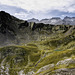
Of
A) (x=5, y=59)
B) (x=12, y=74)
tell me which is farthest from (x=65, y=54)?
(x=5, y=59)

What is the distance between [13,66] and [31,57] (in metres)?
29.4

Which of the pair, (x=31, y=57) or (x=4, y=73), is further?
(x=31, y=57)

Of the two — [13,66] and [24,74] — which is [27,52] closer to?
[13,66]

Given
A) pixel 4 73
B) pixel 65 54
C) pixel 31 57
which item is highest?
pixel 65 54

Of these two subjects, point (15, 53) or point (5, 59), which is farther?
point (15, 53)

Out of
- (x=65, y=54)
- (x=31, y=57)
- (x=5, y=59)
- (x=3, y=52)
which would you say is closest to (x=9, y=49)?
(x=3, y=52)

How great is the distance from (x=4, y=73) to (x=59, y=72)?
76.8 metres

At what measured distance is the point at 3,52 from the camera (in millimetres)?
161875

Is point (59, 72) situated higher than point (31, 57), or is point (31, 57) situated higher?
point (59, 72)

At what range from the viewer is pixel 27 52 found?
16175cm

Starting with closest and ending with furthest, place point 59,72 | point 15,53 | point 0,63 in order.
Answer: point 59,72 → point 0,63 → point 15,53

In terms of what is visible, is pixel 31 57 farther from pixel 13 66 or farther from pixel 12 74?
pixel 12 74

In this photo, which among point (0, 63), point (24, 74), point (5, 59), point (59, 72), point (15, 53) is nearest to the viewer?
point (59, 72)

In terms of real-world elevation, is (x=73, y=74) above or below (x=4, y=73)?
above
